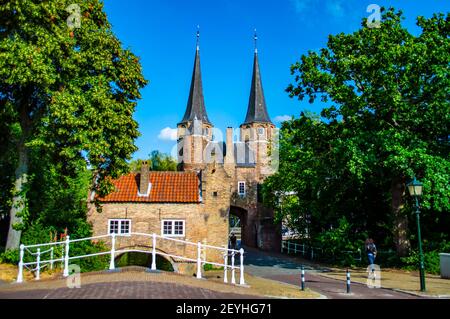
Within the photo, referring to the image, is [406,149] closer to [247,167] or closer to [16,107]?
[16,107]

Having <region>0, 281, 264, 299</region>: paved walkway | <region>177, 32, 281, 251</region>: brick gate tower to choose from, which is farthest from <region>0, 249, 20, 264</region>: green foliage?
<region>177, 32, 281, 251</region>: brick gate tower

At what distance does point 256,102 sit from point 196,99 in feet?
32.6

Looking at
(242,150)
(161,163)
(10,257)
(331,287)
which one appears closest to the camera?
(331,287)

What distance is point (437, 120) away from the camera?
19562mm

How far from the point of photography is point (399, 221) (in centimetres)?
2223

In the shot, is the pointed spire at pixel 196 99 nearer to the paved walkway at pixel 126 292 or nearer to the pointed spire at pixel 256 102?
the pointed spire at pixel 256 102

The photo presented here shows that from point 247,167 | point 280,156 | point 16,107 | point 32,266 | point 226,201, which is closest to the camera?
point 32,266

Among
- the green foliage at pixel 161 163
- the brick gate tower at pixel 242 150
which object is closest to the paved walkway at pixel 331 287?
the brick gate tower at pixel 242 150

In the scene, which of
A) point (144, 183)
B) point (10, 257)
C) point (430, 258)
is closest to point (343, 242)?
point (430, 258)

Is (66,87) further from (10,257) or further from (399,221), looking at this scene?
(399,221)

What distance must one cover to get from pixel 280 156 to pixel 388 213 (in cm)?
1541

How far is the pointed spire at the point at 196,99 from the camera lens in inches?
2501
